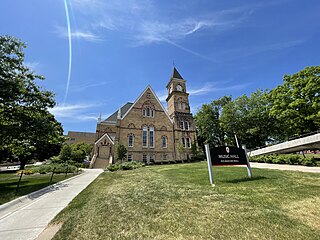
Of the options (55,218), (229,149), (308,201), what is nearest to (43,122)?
(55,218)

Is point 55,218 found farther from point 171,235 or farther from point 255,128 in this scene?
point 255,128

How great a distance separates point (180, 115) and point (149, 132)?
27.9 ft

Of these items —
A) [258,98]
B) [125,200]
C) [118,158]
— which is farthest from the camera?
[258,98]

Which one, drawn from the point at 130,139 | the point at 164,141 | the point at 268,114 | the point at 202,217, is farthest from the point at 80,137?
the point at 202,217

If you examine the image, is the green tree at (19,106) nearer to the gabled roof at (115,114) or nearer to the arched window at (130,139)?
the arched window at (130,139)

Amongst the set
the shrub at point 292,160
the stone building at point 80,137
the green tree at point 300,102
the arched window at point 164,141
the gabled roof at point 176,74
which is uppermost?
the gabled roof at point 176,74

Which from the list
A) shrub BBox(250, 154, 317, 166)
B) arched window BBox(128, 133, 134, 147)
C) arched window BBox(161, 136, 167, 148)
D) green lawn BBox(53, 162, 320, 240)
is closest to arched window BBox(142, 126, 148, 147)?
arched window BBox(128, 133, 134, 147)

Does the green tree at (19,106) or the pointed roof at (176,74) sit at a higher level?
the pointed roof at (176,74)

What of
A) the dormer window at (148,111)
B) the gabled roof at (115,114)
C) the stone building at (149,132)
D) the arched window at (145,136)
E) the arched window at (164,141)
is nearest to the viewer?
the stone building at (149,132)

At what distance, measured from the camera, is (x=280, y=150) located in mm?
20797

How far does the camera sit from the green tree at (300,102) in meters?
21.1

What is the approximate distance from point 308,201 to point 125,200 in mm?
5757

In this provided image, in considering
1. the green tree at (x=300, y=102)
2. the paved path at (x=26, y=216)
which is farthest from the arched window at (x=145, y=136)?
the paved path at (x=26, y=216)

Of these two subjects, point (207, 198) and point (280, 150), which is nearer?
point (207, 198)
